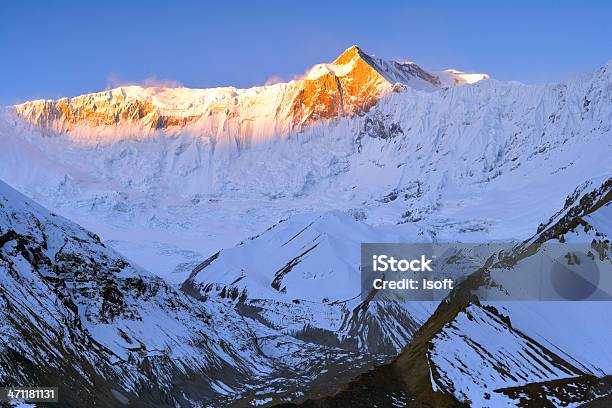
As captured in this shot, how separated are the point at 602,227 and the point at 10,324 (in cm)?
9890

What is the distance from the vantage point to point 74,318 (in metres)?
151

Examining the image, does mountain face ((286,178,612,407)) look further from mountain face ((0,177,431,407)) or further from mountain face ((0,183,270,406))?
mountain face ((0,177,431,407))

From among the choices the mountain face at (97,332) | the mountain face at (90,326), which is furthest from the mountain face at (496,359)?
the mountain face at (97,332)

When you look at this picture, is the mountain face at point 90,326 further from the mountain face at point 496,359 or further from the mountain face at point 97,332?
the mountain face at point 496,359

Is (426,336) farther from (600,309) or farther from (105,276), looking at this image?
(105,276)

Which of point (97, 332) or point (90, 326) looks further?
point (90, 326)

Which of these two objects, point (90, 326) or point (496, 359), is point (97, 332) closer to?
point (90, 326)

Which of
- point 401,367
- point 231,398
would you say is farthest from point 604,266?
point 231,398

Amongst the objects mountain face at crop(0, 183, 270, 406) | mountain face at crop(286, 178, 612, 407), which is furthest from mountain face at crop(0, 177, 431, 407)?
mountain face at crop(286, 178, 612, 407)

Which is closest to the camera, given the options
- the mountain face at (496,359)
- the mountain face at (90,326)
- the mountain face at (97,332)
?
the mountain face at (496,359)

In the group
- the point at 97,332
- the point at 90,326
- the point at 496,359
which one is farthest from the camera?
the point at 90,326

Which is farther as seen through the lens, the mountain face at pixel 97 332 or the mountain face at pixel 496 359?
the mountain face at pixel 97 332

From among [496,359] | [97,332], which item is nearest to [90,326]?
[97,332]

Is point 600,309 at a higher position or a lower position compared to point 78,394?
higher
